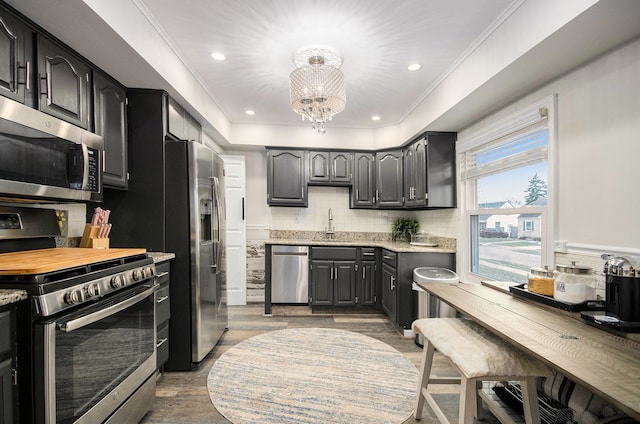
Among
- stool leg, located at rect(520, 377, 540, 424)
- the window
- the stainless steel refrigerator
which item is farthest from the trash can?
the stainless steel refrigerator

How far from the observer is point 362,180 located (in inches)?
170

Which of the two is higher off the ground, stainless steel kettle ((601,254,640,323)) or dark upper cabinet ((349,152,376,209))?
dark upper cabinet ((349,152,376,209))

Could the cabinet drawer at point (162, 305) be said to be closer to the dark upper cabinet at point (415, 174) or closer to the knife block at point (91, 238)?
the knife block at point (91, 238)

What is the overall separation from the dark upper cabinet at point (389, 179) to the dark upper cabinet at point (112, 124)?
310 centimetres

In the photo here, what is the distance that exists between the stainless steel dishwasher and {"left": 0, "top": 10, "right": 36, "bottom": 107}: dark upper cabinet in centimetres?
283

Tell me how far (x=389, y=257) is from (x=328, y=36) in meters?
2.47

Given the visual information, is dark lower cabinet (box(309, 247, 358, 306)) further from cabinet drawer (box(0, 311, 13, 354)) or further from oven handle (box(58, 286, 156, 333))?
cabinet drawer (box(0, 311, 13, 354))

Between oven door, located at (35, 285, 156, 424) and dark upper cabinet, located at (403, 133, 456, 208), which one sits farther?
dark upper cabinet, located at (403, 133, 456, 208)

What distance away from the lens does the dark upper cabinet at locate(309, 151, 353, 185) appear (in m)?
4.28

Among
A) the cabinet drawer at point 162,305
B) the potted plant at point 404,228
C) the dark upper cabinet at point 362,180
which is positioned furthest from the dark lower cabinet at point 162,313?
the potted plant at point 404,228

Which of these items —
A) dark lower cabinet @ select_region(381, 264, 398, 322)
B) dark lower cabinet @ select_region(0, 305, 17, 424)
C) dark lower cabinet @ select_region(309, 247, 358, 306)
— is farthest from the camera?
dark lower cabinet @ select_region(309, 247, 358, 306)

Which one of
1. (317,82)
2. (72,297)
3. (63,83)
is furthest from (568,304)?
(63,83)

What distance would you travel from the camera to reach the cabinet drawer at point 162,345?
87.5 inches

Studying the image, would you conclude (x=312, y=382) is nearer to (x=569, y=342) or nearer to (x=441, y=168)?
(x=569, y=342)
